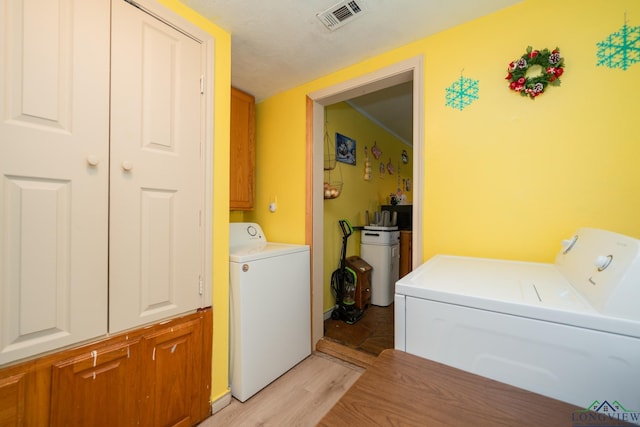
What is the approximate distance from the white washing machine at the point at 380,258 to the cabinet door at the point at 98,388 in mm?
2408

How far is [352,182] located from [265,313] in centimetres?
197

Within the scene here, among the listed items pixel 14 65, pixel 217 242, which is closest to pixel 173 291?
pixel 217 242

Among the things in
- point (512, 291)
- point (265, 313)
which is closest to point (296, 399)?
point (265, 313)

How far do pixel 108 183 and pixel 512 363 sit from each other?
1.62m

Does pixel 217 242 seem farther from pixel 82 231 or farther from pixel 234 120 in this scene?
pixel 234 120

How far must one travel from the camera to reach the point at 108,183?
1.06 metres

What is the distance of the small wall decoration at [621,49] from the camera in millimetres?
1056

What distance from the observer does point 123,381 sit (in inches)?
42.9

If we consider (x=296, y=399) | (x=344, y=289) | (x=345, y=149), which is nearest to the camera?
(x=296, y=399)

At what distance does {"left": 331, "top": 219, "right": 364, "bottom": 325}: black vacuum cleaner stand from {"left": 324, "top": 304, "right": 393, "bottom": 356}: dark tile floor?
7 centimetres

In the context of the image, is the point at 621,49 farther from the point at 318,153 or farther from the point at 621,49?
the point at 318,153

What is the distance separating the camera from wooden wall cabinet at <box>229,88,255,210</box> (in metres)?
2.08

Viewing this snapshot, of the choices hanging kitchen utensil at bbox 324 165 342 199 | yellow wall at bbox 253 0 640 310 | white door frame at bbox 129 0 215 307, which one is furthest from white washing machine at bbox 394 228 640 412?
hanging kitchen utensil at bbox 324 165 342 199

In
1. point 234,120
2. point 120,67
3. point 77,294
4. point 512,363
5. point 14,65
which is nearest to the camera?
point 512,363
